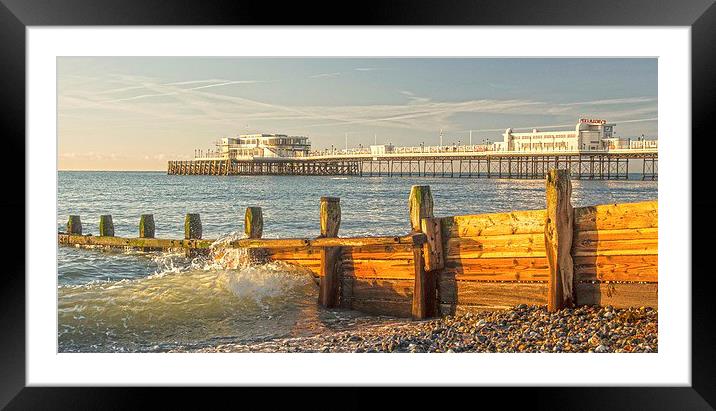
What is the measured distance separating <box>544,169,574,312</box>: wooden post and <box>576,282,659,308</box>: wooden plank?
0.37 ft

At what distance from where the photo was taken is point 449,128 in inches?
947

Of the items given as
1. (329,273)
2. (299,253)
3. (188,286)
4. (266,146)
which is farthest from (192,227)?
(266,146)

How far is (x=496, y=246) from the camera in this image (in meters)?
6.14

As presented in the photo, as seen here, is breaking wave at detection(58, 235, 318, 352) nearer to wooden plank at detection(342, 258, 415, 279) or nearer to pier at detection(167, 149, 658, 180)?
wooden plank at detection(342, 258, 415, 279)

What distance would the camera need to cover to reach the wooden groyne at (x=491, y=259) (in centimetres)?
554

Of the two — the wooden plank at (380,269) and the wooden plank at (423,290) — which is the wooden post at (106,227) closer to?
the wooden plank at (380,269)

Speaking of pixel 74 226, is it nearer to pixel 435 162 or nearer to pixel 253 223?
pixel 253 223

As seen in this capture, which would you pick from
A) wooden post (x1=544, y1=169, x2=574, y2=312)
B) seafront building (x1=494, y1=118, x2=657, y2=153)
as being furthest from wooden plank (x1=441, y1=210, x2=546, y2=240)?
seafront building (x1=494, y1=118, x2=657, y2=153)

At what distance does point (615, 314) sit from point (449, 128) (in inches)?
747
